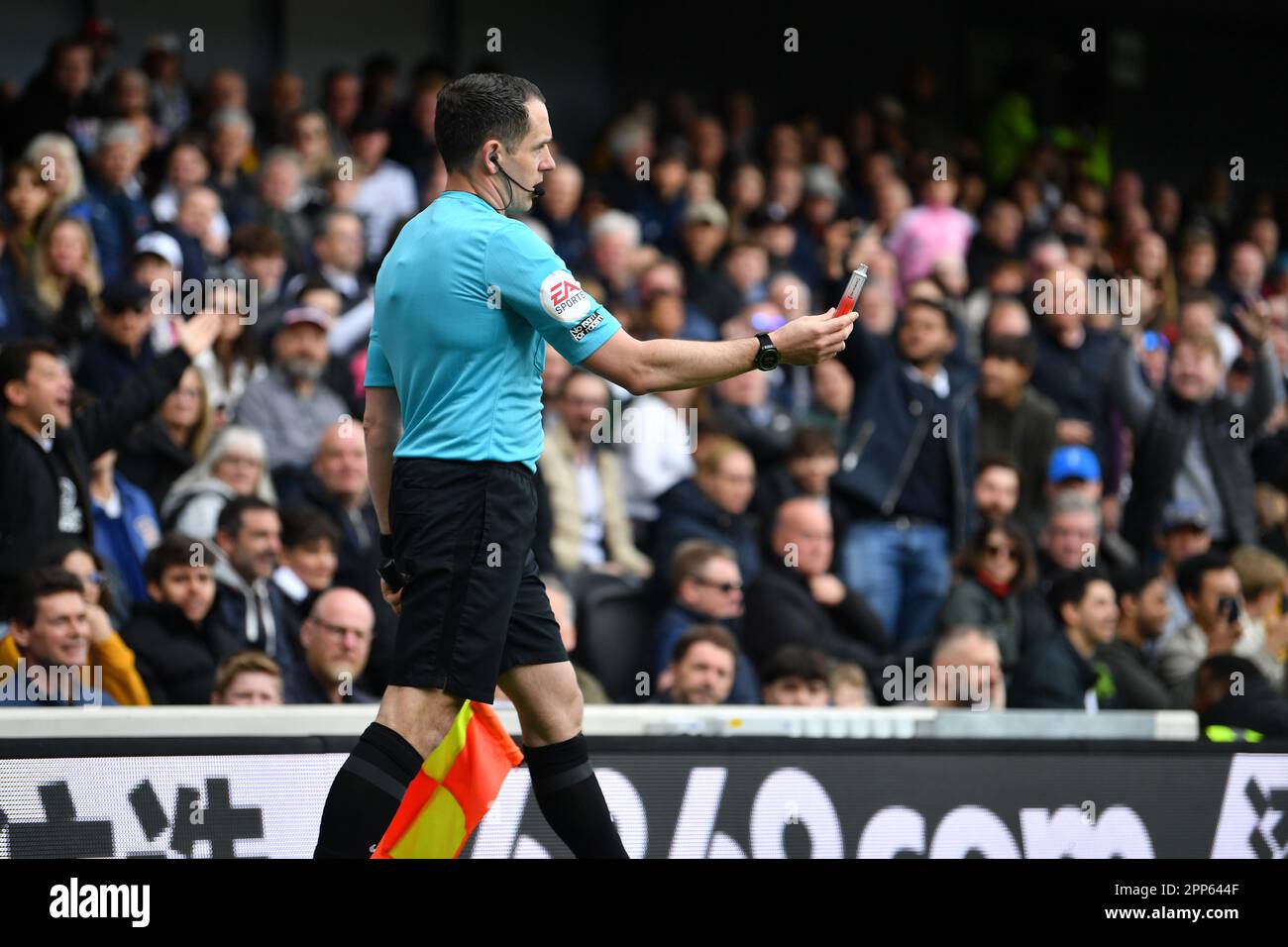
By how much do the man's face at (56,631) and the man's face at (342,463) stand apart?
5.92 ft

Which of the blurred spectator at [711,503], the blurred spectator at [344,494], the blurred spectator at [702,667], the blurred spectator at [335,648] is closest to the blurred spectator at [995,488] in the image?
the blurred spectator at [711,503]

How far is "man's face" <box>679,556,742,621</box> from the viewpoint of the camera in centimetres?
766

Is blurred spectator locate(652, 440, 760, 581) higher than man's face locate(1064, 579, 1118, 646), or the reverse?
blurred spectator locate(652, 440, 760, 581)

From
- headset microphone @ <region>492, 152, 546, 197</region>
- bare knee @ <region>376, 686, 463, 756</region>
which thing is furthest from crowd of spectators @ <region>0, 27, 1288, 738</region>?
headset microphone @ <region>492, 152, 546, 197</region>

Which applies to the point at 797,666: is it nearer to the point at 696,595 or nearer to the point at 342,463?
the point at 696,595

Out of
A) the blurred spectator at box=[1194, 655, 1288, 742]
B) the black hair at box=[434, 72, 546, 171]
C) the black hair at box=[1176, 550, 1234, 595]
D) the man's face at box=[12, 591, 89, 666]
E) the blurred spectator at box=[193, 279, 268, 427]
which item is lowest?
the blurred spectator at box=[1194, 655, 1288, 742]

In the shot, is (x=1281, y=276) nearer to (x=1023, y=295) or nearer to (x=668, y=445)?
(x=1023, y=295)

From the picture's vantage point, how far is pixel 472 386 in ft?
14.0

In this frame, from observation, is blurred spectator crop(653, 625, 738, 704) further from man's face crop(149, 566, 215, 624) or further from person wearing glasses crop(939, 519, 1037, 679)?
man's face crop(149, 566, 215, 624)

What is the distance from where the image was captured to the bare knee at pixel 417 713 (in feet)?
13.8

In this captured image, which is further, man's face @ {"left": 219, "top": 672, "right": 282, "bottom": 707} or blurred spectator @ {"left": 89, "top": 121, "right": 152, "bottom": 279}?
blurred spectator @ {"left": 89, "top": 121, "right": 152, "bottom": 279}

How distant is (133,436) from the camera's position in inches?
307

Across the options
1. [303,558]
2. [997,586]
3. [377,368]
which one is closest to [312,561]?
[303,558]

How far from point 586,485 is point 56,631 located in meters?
3.07
